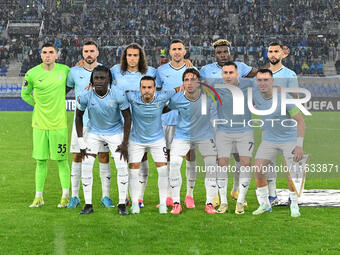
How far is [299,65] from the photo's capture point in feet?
104

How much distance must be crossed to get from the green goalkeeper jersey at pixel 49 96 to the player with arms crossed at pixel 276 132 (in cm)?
257

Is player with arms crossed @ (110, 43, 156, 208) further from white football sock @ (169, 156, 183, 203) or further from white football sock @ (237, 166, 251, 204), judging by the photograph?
white football sock @ (237, 166, 251, 204)

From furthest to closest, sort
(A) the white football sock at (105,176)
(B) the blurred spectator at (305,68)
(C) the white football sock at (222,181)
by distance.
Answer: (B) the blurred spectator at (305,68), (A) the white football sock at (105,176), (C) the white football sock at (222,181)

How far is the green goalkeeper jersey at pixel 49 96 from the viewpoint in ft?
26.1

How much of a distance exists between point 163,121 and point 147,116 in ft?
2.46

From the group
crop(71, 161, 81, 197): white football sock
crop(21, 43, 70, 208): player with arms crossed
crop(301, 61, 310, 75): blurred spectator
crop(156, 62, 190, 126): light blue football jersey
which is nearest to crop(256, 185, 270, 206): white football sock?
crop(156, 62, 190, 126): light blue football jersey

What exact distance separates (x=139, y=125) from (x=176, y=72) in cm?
95

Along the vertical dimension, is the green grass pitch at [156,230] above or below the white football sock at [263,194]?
below

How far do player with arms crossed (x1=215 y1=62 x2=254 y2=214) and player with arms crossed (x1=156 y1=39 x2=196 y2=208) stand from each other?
57cm

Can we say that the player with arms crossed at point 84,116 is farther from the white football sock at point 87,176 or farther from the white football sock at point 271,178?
the white football sock at point 271,178

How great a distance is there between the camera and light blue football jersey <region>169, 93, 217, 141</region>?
7.63 metres

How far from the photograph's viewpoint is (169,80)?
26.2ft

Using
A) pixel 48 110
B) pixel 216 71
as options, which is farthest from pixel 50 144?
pixel 216 71

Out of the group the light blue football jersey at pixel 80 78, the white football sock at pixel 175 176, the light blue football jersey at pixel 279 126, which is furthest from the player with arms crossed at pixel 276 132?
the light blue football jersey at pixel 80 78
